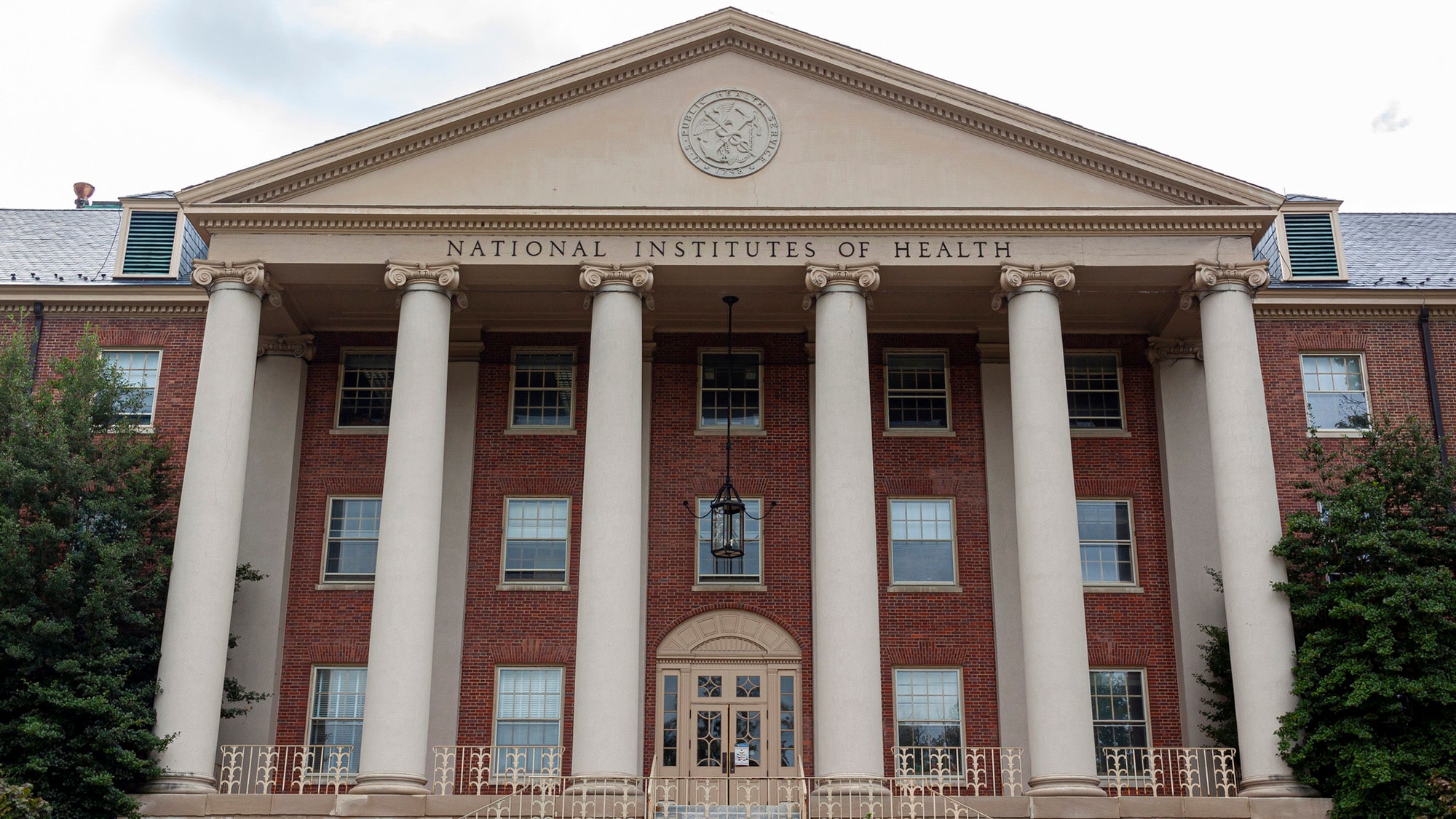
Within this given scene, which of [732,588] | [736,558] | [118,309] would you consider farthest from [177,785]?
[118,309]

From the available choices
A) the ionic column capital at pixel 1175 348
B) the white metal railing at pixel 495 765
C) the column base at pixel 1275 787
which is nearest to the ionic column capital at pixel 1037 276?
the ionic column capital at pixel 1175 348

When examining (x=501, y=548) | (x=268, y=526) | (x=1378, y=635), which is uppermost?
(x=268, y=526)

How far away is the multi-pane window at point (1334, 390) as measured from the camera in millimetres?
32375

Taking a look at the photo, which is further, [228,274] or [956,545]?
[956,545]

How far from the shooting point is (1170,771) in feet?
90.9

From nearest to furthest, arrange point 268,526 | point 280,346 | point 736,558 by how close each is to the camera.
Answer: point 268,526 < point 736,558 < point 280,346

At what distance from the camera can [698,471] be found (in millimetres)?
31859

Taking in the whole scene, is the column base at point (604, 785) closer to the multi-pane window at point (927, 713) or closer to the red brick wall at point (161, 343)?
the multi-pane window at point (927, 713)

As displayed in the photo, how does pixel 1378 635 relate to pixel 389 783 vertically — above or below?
above

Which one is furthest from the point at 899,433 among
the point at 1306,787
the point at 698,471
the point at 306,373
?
the point at 306,373

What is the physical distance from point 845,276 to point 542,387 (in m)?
8.13

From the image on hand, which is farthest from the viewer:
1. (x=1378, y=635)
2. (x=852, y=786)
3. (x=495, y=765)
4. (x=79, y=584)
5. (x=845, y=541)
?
(x=495, y=765)

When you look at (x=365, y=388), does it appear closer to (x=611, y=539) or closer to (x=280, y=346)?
(x=280, y=346)

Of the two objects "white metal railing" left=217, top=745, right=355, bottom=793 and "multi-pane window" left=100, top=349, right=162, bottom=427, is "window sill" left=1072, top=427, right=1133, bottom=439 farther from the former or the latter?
"multi-pane window" left=100, top=349, right=162, bottom=427
